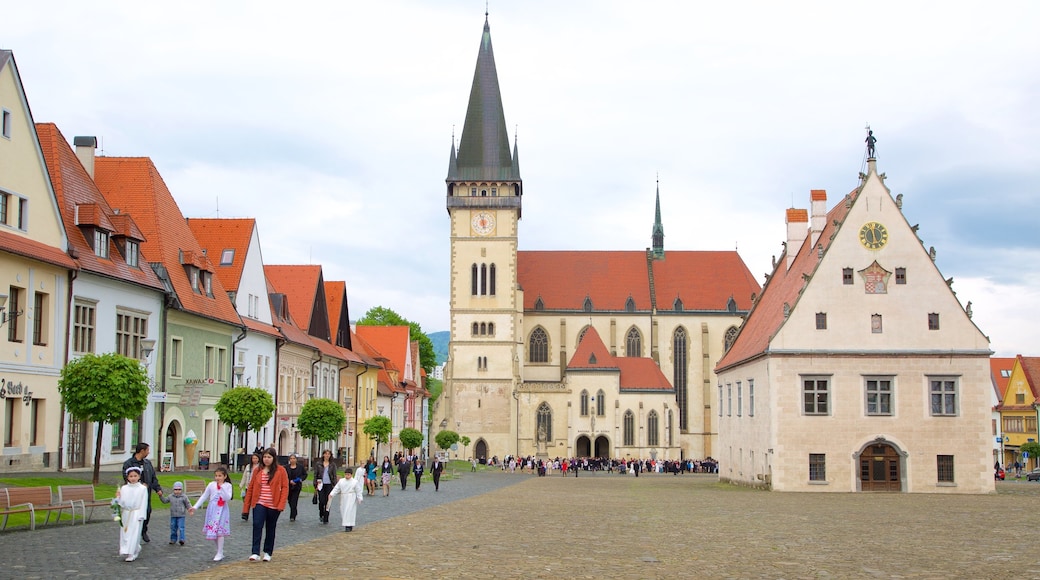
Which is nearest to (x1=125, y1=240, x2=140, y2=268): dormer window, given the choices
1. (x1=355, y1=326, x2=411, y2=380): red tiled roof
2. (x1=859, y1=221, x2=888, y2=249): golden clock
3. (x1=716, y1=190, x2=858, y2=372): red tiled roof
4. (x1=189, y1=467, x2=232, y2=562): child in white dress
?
(x1=189, y1=467, x2=232, y2=562): child in white dress

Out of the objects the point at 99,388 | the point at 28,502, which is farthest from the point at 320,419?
the point at 28,502

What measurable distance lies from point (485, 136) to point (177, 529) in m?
84.3

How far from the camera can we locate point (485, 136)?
100812mm

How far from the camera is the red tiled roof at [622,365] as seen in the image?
9894 centimetres

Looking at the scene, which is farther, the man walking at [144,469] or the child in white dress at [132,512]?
the man walking at [144,469]

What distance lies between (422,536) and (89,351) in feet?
48.0

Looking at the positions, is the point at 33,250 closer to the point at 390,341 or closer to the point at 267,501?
the point at 267,501

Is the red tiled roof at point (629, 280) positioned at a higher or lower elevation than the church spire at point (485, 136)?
lower

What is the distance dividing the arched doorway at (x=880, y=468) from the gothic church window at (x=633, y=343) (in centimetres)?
6185

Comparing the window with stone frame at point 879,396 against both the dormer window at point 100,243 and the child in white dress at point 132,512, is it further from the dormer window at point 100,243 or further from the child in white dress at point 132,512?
the child in white dress at point 132,512

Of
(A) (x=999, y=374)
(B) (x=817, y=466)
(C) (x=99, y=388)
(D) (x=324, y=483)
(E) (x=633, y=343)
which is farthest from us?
(E) (x=633, y=343)

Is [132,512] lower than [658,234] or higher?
lower

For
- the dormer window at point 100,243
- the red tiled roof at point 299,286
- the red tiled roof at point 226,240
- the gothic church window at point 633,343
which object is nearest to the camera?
the dormer window at point 100,243

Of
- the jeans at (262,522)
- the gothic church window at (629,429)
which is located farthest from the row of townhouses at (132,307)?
the gothic church window at (629,429)
